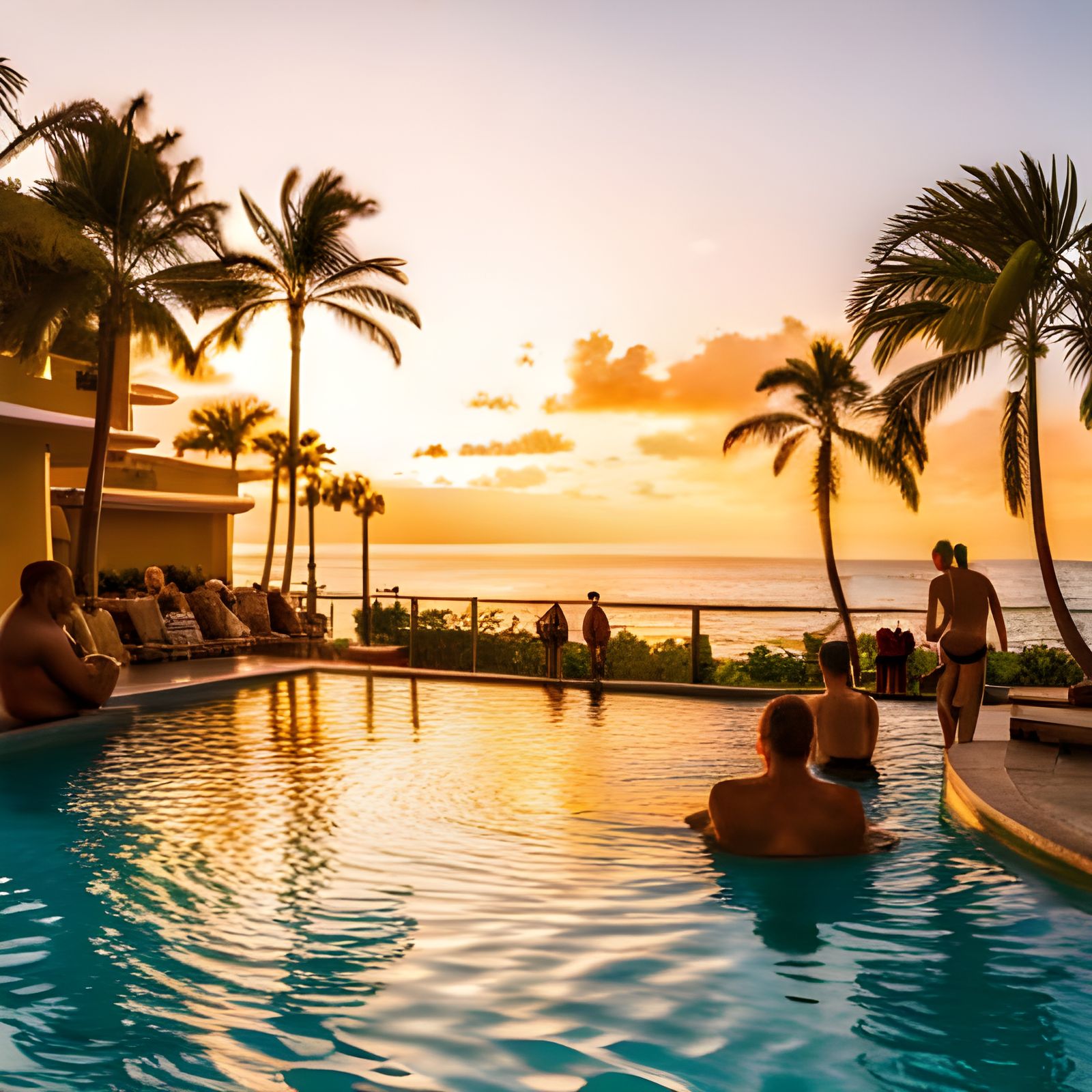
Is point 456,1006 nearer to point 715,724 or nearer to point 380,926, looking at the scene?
point 380,926

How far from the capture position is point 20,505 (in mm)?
15570

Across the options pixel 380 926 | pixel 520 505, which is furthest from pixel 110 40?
pixel 520 505

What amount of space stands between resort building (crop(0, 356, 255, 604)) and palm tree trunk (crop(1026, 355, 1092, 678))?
12.8 meters

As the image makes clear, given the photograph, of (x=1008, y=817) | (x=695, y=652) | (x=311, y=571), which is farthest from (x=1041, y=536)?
(x=311, y=571)

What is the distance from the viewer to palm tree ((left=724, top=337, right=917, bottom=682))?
3148cm

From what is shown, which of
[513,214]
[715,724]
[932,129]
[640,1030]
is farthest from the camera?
[513,214]

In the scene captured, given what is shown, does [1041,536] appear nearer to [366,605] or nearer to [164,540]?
[366,605]

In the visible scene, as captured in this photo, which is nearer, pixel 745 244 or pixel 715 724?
pixel 715 724

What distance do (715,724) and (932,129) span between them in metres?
10.5

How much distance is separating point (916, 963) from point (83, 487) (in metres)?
25.4

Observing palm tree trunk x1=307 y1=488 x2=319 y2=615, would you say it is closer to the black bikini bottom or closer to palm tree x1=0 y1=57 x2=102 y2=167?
palm tree x1=0 y1=57 x2=102 y2=167

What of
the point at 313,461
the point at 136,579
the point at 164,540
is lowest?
the point at 136,579

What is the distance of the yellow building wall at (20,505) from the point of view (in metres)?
15.3

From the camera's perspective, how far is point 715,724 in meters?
10.4
